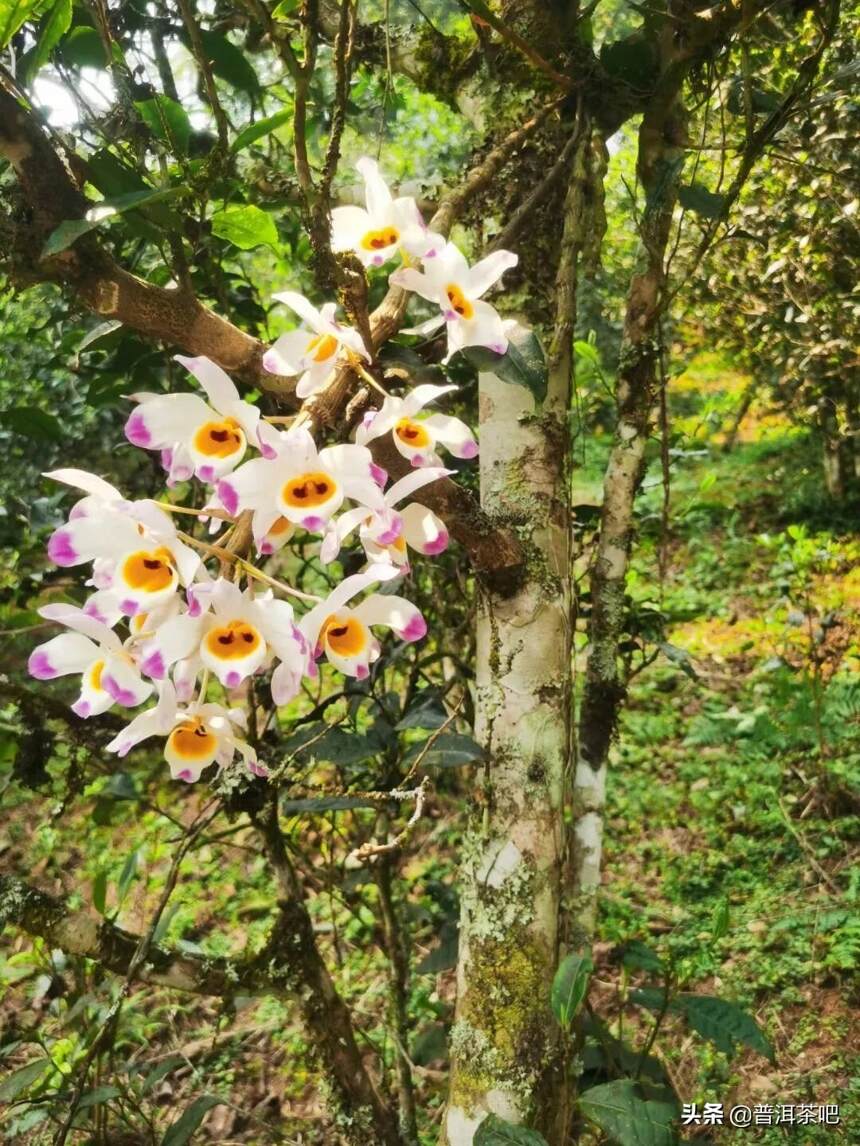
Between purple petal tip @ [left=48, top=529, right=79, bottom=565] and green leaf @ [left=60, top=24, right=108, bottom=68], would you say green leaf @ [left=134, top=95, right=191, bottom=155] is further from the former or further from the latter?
purple petal tip @ [left=48, top=529, right=79, bottom=565]

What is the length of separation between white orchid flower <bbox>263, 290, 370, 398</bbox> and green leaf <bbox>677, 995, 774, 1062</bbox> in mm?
1189

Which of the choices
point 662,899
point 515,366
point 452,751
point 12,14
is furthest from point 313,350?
point 662,899

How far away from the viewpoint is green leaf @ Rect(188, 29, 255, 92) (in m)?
1.21

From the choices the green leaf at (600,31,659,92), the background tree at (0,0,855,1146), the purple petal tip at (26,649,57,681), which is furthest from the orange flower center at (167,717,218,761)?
the green leaf at (600,31,659,92)

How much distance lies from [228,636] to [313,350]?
0.90ft

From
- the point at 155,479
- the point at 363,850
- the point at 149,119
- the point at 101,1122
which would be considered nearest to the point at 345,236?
the point at 149,119

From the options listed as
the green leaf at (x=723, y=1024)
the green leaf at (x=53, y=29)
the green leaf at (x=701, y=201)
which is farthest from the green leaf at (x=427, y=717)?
the green leaf at (x=53, y=29)

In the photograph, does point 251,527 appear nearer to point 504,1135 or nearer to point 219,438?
point 219,438

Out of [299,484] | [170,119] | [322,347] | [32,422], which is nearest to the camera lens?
[299,484]

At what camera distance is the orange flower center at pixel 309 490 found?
0.64 meters

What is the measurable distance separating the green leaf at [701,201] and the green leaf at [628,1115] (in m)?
1.20

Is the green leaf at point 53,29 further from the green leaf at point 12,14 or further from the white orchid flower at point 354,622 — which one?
the white orchid flower at point 354,622

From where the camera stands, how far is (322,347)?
2.48 ft

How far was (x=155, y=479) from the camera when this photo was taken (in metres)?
1.68
